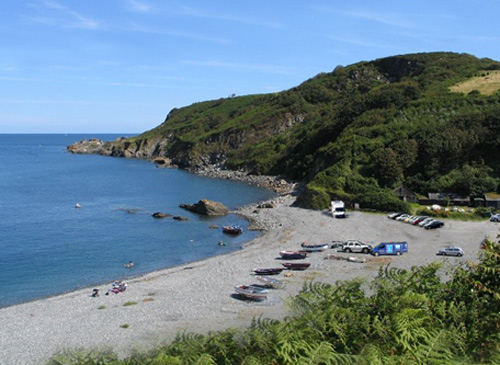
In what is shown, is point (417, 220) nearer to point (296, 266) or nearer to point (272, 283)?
point (296, 266)

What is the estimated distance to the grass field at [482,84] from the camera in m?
95.2

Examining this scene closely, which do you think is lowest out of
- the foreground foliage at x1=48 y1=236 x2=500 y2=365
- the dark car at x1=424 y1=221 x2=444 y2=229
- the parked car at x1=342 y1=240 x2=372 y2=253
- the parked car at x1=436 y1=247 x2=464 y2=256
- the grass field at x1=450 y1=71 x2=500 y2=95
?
the parked car at x1=342 y1=240 x2=372 y2=253

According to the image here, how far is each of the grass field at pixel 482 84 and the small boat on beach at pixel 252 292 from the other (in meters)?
80.1

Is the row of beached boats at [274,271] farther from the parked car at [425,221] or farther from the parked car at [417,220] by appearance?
the parked car at [417,220]

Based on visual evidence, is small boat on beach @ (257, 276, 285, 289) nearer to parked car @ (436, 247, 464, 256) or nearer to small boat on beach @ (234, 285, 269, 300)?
small boat on beach @ (234, 285, 269, 300)

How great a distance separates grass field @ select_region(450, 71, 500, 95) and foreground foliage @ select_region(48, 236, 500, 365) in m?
90.2

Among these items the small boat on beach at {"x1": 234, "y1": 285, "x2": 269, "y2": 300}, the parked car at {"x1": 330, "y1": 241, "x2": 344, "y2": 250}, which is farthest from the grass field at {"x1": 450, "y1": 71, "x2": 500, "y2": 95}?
the small boat on beach at {"x1": 234, "y1": 285, "x2": 269, "y2": 300}

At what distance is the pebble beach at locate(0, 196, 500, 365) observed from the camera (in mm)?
28266

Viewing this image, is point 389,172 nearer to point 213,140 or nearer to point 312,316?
point 312,316

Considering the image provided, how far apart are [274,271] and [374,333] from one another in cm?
2761

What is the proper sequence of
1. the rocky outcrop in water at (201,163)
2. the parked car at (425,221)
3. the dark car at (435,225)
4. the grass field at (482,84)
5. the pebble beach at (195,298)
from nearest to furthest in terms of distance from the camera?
the pebble beach at (195,298), the dark car at (435,225), the parked car at (425,221), the grass field at (482,84), the rocky outcrop in water at (201,163)

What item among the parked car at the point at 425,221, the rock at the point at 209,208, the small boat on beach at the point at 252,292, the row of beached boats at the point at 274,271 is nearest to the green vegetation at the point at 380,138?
the parked car at the point at 425,221

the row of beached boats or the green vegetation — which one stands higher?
the green vegetation

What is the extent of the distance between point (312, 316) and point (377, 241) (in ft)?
123
